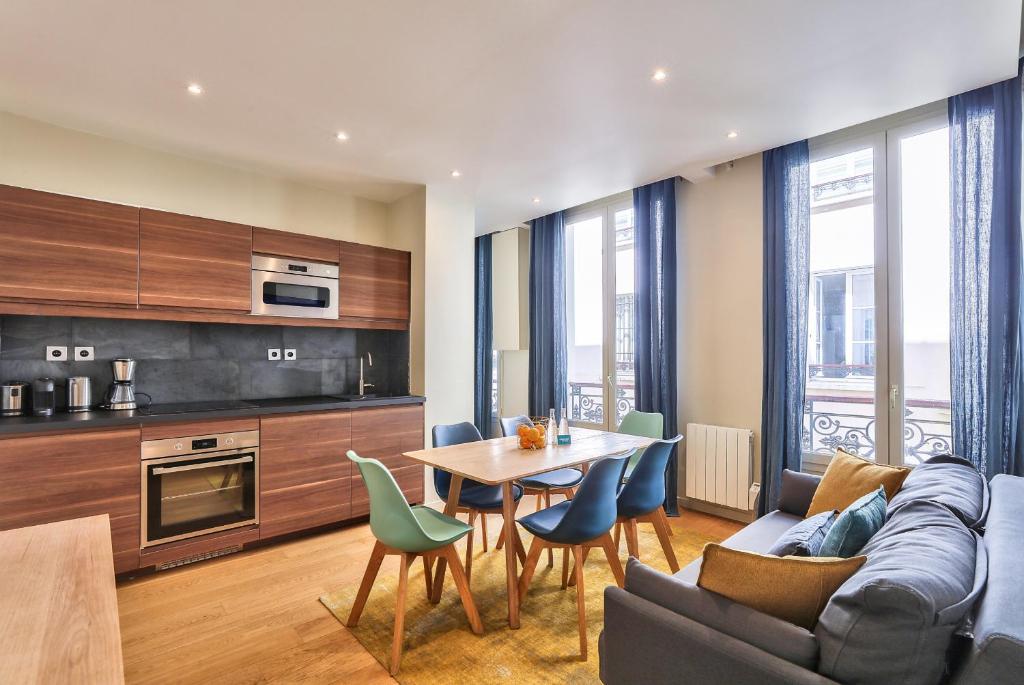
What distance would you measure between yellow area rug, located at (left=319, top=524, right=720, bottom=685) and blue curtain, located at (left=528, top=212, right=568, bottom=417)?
235cm

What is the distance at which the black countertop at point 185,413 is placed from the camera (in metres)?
2.60

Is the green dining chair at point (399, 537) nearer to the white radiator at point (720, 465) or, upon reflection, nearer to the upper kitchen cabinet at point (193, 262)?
the upper kitchen cabinet at point (193, 262)

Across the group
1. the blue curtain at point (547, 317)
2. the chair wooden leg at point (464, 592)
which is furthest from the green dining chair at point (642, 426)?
the chair wooden leg at point (464, 592)

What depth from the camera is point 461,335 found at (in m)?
4.41

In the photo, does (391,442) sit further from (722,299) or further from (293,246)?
(722,299)

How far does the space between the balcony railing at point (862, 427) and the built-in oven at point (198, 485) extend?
3.87 m

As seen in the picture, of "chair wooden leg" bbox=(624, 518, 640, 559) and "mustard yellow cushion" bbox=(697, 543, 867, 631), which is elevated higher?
"mustard yellow cushion" bbox=(697, 543, 867, 631)

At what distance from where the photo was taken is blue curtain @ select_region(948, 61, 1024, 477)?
2.64 m

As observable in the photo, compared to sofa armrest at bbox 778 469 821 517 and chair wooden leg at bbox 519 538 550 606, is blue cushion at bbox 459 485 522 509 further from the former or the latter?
sofa armrest at bbox 778 469 821 517

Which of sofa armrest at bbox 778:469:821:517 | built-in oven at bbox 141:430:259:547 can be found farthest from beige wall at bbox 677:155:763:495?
built-in oven at bbox 141:430:259:547

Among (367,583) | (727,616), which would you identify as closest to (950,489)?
(727,616)

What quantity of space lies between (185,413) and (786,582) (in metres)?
3.19

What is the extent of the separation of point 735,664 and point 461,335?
3475 millimetres

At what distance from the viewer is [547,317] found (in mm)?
5328
